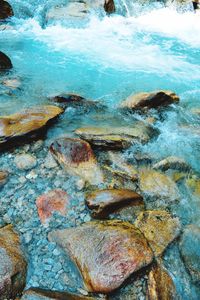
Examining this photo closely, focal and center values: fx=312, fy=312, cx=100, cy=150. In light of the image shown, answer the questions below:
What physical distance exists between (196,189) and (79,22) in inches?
394

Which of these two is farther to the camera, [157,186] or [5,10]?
[5,10]

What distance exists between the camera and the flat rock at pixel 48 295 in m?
2.84

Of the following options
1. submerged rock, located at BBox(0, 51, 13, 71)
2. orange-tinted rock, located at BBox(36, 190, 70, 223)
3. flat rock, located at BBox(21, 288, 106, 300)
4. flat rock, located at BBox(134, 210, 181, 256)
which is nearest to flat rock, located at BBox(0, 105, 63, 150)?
orange-tinted rock, located at BBox(36, 190, 70, 223)

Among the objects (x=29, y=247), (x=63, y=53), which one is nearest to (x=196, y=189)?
(x=29, y=247)

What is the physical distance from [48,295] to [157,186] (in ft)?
7.30

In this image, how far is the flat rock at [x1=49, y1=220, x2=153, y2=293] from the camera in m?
3.05

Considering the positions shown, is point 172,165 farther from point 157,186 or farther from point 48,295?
point 48,295

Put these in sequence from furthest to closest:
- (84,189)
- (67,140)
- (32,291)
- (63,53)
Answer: (63,53) → (67,140) → (84,189) → (32,291)

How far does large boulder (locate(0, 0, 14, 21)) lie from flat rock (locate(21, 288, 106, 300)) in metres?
12.1

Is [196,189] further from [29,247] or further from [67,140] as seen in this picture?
[29,247]

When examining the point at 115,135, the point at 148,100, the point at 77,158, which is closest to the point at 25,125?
the point at 77,158

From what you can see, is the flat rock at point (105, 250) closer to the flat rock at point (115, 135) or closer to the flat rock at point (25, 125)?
the flat rock at point (115, 135)

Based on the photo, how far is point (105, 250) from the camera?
3242 mm

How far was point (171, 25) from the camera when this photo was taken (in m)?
13.8
